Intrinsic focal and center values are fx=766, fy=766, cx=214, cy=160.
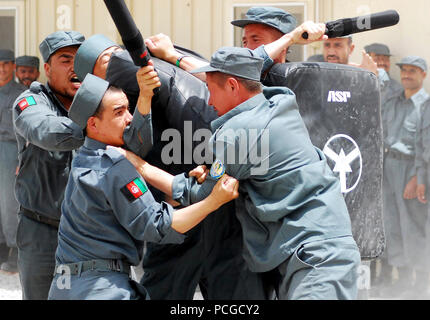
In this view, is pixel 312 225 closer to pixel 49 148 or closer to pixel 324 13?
pixel 49 148

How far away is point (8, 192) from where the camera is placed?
7.57 meters

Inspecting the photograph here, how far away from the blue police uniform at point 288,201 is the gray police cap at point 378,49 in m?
4.20

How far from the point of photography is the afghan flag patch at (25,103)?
405cm

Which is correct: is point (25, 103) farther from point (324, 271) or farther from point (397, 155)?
point (397, 155)

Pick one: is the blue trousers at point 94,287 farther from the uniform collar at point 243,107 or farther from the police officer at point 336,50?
the police officer at point 336,50

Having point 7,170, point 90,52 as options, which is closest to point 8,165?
point 7,170

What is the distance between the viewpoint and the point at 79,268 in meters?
3.07

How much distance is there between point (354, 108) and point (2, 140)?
4880 mm

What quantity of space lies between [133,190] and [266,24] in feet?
4.28

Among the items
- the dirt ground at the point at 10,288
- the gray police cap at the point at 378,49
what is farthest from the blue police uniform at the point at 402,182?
the dirt ground at the point at 10,288

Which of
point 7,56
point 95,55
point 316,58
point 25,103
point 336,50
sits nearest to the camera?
point 95,55

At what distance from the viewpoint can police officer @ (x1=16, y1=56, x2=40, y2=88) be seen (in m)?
7.45
